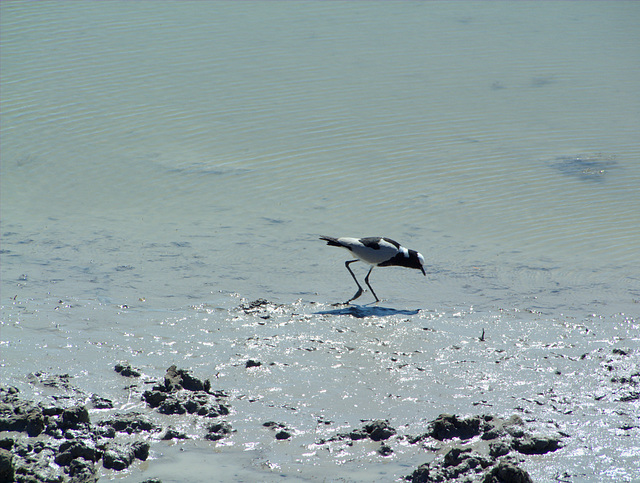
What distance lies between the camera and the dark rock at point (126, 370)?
227 inches

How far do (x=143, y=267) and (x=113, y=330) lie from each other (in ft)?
6.89

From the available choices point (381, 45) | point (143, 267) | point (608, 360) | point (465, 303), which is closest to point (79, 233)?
point (143, 267)

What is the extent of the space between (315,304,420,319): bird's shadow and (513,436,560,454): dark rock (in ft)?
9.40

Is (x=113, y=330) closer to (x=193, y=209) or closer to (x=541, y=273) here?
(x=193, y=209)

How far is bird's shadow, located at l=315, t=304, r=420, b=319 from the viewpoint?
24.6 feet

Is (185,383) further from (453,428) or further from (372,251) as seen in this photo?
(372,251)

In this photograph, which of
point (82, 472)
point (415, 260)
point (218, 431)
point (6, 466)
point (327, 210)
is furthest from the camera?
point (327, 210)

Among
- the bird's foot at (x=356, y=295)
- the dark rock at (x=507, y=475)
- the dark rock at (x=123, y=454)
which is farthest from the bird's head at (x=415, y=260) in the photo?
the dark rock at (x=123, y=454)

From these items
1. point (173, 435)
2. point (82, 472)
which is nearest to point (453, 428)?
point (173, 435)

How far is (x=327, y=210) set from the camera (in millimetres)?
10961

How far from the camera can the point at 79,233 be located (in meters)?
10.1

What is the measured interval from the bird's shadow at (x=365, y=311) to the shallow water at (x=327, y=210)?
7 cm

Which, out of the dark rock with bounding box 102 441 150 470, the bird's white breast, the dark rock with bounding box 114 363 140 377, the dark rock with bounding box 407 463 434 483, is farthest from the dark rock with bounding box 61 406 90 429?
the bird's white breast

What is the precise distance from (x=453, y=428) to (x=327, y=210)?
20.9ft
